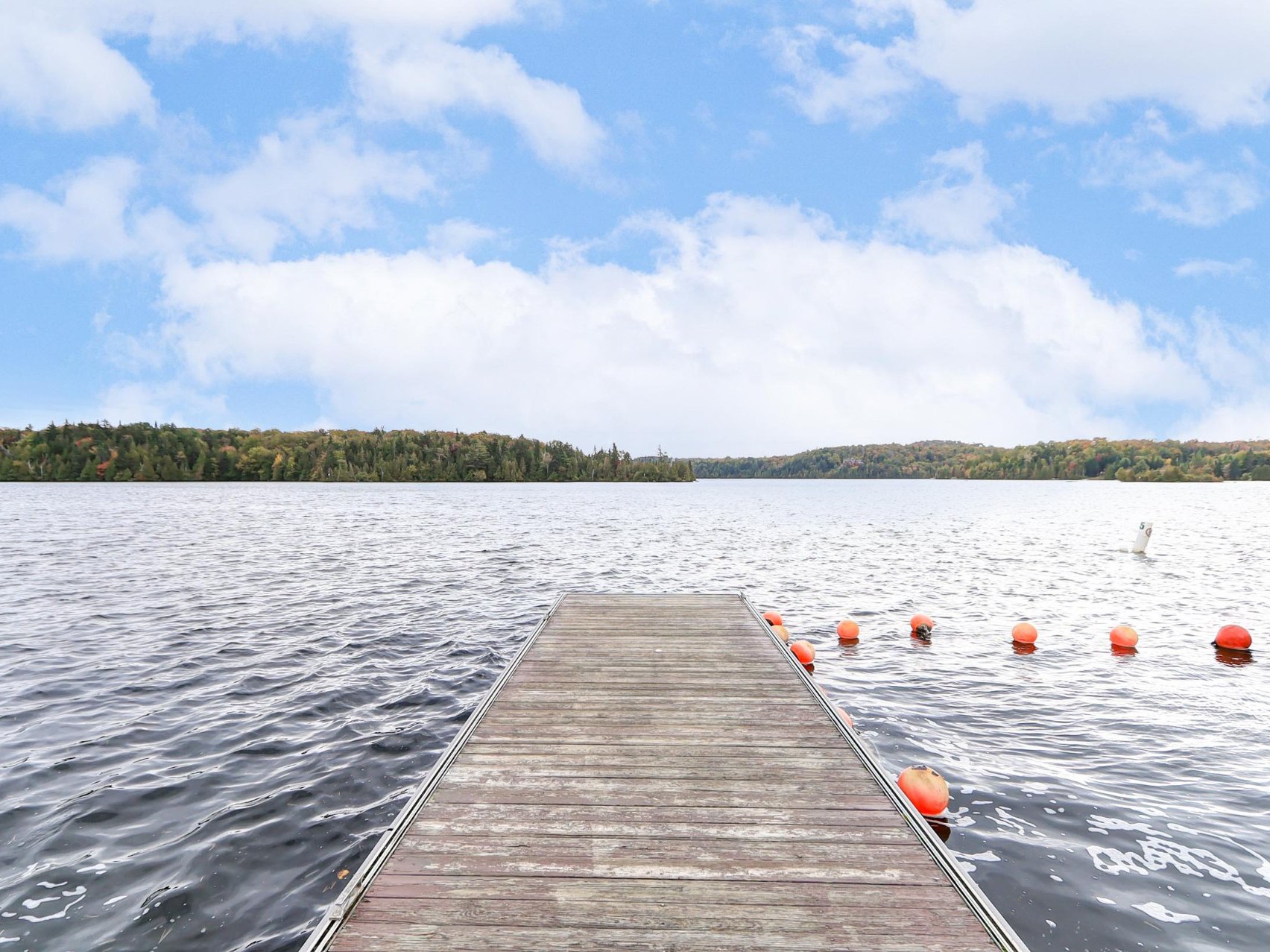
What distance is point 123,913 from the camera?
5.91 metres

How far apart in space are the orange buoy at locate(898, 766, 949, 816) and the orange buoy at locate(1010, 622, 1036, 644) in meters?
10.4

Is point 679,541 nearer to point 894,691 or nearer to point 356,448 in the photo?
point 894,691

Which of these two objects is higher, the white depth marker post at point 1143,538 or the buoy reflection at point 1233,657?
the white depth marker post at point 1143,538

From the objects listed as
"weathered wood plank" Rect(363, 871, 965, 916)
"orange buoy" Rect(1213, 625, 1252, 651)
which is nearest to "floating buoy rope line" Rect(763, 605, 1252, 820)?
"orange buoy" Rect(1213, 625, 1252, 651)

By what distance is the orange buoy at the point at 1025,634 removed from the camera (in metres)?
15.9

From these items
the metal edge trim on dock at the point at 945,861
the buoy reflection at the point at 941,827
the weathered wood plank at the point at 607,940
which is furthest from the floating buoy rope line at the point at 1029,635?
the weathered wood plank at the point at 607,940

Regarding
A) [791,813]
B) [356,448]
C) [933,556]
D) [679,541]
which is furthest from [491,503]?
[356,448]

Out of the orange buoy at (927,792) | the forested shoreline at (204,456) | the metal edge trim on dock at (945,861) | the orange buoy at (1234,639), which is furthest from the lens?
the forested shoreline at (204,456)

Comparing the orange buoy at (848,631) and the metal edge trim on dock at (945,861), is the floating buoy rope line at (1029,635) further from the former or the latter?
the metal edge trim on dock at (945,861)

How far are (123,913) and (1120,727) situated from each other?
1417cm

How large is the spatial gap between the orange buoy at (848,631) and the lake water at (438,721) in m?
0.29

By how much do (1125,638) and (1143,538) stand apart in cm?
2376

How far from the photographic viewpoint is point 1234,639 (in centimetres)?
1529

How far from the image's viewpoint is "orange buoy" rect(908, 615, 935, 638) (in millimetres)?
16562
